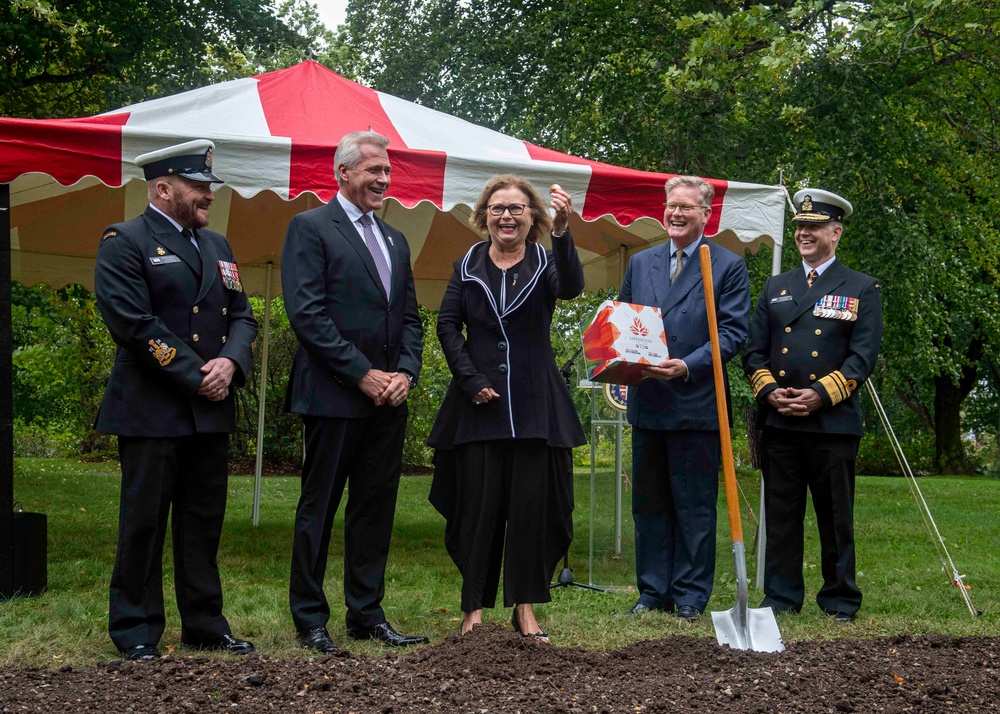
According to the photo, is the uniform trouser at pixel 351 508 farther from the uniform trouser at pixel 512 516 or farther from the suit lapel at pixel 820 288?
the suit lapel at pixel 820 288

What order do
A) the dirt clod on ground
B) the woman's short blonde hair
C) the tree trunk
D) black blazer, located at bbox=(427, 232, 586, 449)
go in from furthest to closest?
1. the tree trunk
2. the woman's short blonde hair
3. black blazer, located at bbox=(427, 232, 586, 449)
4. the dirt clod on ground

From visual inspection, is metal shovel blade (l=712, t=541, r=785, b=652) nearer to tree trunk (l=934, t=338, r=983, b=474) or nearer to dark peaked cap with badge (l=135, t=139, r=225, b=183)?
dark peaked cap with badge (l=135, t=139, r=225, b=183)

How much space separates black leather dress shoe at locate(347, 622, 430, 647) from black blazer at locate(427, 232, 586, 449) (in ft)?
2.39

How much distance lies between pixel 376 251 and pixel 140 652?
5.53 feet

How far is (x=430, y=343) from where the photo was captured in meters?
16.8

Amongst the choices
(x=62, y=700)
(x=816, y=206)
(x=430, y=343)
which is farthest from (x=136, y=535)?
(x=430, y=343)

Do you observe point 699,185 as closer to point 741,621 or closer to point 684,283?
point 684,283

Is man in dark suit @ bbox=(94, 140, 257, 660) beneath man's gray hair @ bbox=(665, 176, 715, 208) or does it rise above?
beneath

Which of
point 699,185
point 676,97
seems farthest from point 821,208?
point 676,97

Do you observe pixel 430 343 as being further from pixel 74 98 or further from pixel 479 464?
pixel 479 464

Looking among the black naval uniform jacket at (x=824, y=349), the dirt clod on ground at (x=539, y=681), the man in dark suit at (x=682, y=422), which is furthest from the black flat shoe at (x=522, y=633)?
the black naval uniform jacket at (x=824, y=349)

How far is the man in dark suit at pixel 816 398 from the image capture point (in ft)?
14.8

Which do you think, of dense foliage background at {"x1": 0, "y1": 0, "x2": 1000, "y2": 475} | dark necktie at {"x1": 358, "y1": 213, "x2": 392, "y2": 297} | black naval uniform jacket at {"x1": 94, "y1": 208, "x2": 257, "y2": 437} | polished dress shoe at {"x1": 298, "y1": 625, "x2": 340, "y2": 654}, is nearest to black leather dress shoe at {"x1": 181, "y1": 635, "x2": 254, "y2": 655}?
polished dress shoe at {"x1": 298, "y1": 625, "x2": 340, "y2": 654}

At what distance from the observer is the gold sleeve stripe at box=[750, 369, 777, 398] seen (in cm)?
463
